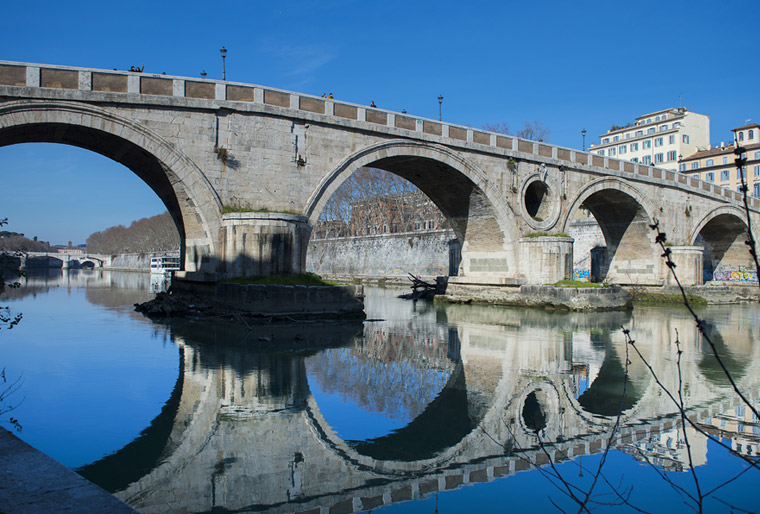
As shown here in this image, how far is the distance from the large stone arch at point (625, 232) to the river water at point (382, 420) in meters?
14.0

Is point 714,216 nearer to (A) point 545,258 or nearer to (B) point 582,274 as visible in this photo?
(B) point 582,274

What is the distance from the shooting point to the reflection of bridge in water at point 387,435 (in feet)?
14.3

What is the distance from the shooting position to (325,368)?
8.93 meters

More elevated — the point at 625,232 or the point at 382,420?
the point at 625,232

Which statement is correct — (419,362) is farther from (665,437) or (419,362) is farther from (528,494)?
(528,494)

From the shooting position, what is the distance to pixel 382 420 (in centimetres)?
618

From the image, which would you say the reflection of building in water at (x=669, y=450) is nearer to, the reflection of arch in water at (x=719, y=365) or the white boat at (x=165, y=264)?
the reflection of arch in water at (x=719, y=365)

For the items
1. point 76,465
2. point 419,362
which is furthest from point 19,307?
point 76,465

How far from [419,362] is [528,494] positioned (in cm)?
538

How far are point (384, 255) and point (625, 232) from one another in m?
17.7

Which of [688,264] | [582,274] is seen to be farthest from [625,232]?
[582,274]

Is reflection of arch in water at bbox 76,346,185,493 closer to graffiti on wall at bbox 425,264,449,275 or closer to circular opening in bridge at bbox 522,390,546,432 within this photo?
circular opening in bridge at bbox 522,390,546,432

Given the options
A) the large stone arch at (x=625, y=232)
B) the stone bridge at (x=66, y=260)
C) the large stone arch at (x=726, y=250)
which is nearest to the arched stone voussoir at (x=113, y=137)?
the large stone arch at (x=625, y=232)

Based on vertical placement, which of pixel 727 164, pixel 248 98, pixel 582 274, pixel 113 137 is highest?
pixel 727 164
